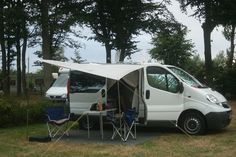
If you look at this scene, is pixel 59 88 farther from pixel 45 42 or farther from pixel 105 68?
pixel 105 68

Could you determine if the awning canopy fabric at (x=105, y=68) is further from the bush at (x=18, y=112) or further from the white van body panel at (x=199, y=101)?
the bush at (x=18, y=112)

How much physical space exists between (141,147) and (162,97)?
8.39 feet

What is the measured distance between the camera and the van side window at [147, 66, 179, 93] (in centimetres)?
1432

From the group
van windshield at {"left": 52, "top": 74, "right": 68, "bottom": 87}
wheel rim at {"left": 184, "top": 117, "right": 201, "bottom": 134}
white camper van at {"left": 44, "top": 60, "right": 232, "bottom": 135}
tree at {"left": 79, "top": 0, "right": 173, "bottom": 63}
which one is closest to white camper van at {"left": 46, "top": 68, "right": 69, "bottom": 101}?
van windshield at {"left": 52, "top": 74, "right": 68, "bottom": 87}

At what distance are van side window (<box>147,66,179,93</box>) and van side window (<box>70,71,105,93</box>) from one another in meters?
1.54

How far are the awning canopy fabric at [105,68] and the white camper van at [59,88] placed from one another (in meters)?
10.3

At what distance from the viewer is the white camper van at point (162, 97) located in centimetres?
1383

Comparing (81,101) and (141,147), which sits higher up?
(81,101)

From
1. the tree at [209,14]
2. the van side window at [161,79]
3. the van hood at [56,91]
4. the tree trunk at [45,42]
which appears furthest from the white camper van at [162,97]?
the tree at [209,14]

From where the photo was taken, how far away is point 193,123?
46.0 ft

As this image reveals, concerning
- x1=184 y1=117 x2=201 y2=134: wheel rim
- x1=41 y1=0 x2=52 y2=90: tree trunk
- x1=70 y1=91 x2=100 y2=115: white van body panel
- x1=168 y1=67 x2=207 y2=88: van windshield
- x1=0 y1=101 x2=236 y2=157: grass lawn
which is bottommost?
x1=0 y1=101 x2=236 y2=157: grass lawn

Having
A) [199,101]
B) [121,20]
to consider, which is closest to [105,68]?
[199,101]

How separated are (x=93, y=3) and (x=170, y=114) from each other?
20.0 meters

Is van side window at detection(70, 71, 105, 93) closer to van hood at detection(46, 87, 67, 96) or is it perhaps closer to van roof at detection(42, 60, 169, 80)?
van roof at detection(42, 60, 169, 80)
